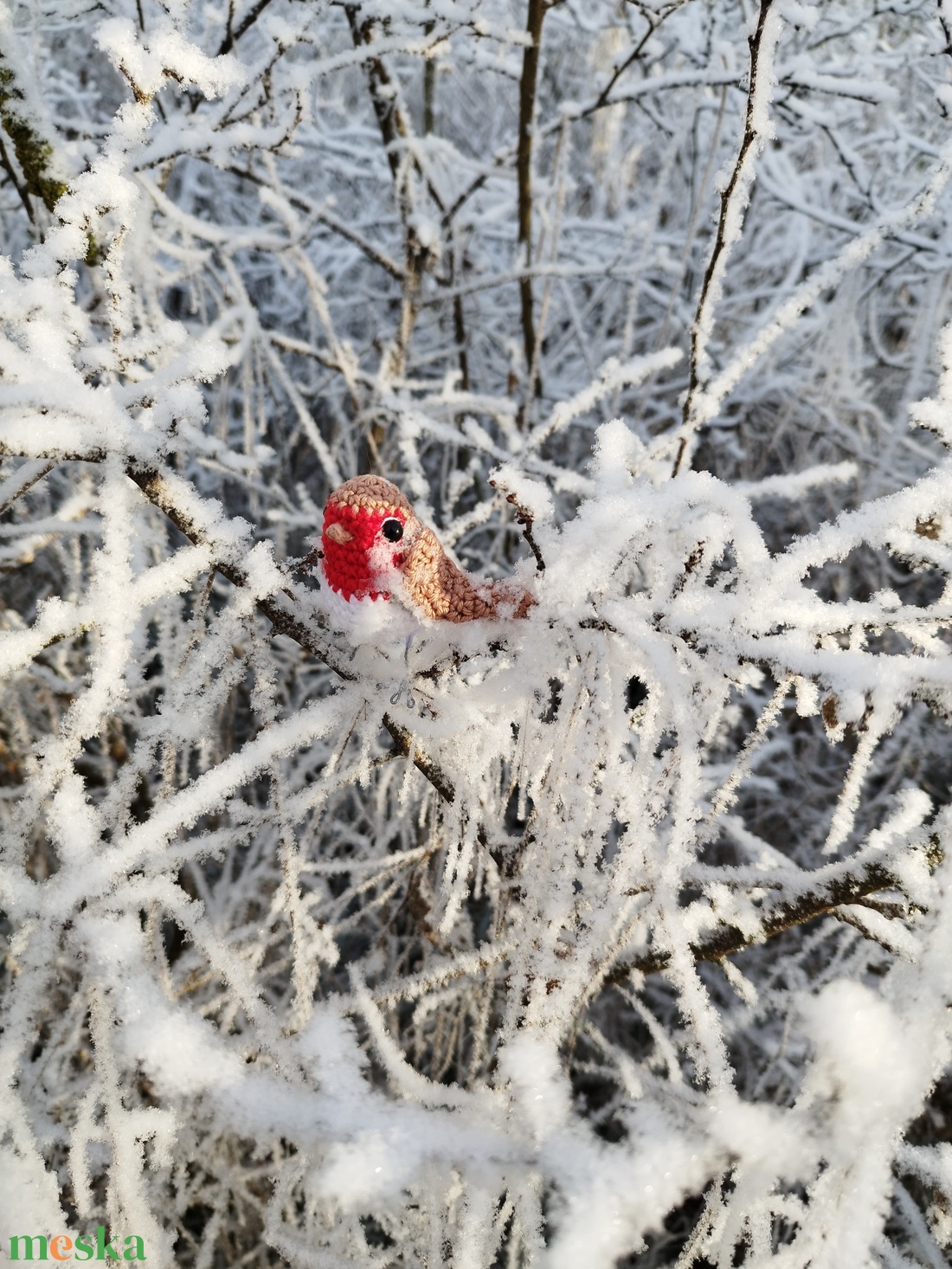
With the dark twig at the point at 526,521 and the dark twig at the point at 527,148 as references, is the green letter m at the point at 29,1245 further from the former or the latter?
the dark twig at the point at 527,148

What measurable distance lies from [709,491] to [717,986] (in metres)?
1.72

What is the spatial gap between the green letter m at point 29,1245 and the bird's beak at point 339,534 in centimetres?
48

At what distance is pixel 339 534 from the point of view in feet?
2.03

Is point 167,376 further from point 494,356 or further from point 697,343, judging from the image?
point 494,356

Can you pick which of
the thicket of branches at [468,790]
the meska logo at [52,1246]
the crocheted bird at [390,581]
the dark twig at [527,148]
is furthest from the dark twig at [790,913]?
the dark twig at [527,148]

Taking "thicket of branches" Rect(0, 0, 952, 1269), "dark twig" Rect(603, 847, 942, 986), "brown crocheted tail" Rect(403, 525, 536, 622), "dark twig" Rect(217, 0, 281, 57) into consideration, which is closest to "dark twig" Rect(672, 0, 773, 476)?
Result: "thicket of branches" Rect(0, 0, 952, 1269)

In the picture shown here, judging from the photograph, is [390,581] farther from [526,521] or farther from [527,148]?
[527,148]

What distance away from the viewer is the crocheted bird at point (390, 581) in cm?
60

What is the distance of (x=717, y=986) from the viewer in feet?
6.02

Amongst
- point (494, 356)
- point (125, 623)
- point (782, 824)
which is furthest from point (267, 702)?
point (494, 356)

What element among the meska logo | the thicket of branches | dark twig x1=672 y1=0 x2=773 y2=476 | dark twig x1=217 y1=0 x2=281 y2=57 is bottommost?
the meska logo

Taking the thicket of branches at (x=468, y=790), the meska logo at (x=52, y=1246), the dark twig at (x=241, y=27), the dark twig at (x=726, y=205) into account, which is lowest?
Answer: the meska logo at (x=52, y=1246)

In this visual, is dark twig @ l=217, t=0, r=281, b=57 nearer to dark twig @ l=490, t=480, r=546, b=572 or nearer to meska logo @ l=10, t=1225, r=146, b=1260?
dark twig @ l=490, t=480, r=546, b=572

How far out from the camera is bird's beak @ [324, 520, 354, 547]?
617 millimetres
